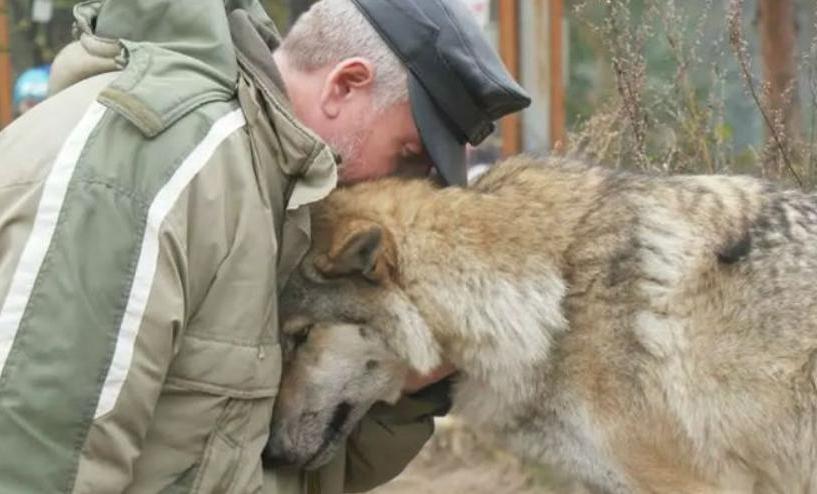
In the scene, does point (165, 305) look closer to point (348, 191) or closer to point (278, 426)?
point (278, 426)

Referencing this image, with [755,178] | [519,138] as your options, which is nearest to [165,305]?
[755,178]

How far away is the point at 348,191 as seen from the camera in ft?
11.0

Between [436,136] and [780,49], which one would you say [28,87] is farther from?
[436,136]

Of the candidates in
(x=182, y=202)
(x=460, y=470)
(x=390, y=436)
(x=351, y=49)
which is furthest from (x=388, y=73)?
(x=460, y=470)

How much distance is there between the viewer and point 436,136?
312 cm

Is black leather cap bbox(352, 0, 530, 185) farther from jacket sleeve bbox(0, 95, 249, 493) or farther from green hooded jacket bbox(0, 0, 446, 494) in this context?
jacket sleeve bbox(0, 95, 249, 493)

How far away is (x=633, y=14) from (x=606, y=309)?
91.1 inches

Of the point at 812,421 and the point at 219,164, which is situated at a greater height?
the point at 219,164

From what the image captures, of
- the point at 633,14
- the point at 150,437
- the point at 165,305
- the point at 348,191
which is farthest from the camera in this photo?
the point at 633,14

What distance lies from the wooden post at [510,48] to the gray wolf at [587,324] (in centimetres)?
492

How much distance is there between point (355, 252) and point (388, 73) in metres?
0.43

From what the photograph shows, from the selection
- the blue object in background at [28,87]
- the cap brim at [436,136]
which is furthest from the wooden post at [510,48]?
the cap brim at [436,136]

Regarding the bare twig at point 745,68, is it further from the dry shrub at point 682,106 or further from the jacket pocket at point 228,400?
the jacket pocket at point 228,400

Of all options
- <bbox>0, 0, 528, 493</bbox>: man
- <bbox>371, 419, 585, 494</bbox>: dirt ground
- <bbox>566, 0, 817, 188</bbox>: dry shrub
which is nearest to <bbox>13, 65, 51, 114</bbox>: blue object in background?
<bbox>371, 419, 585, 494</bbox>: dirt ground
